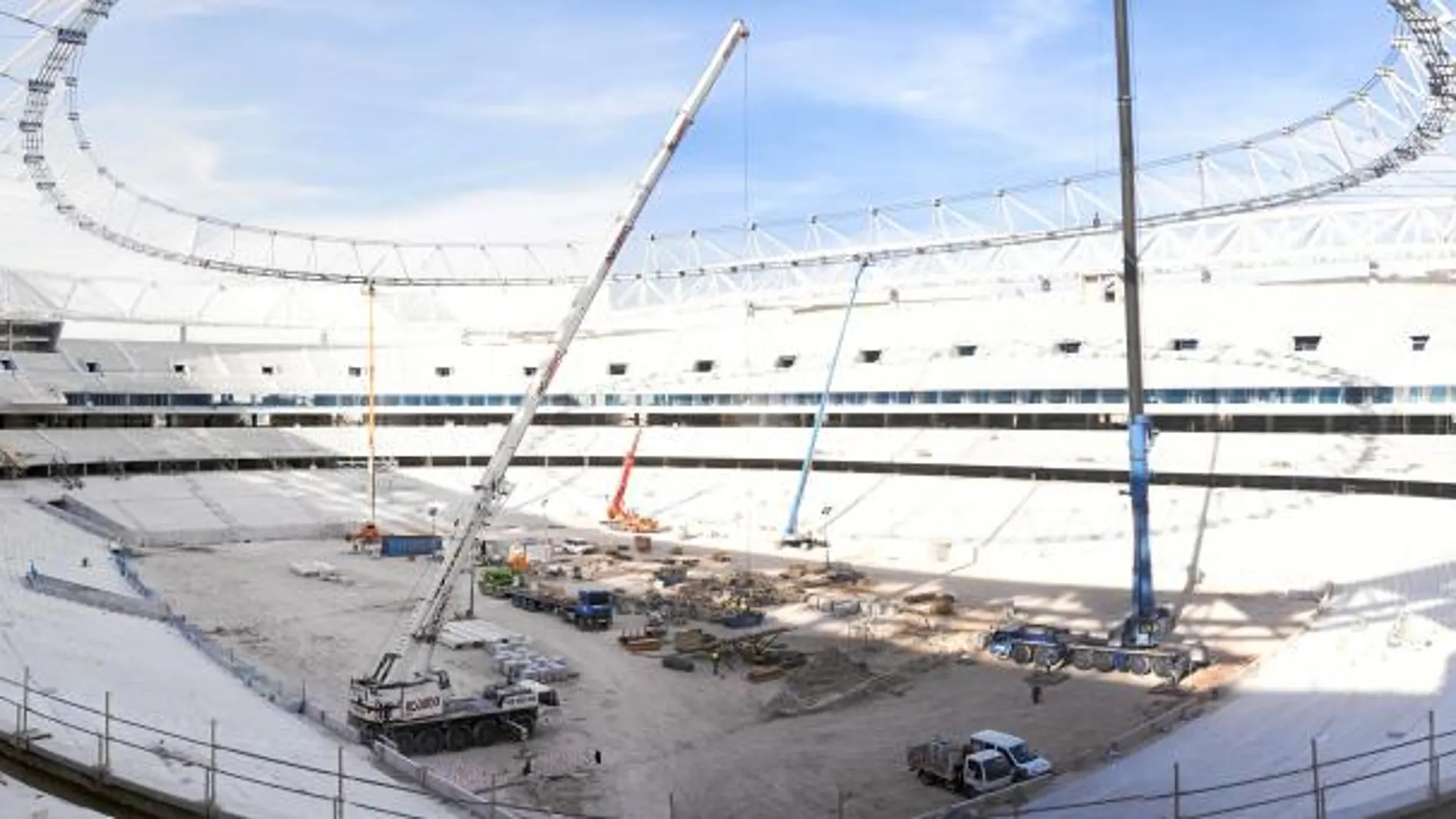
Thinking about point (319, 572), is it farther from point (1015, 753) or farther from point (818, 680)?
point (1015, 753)

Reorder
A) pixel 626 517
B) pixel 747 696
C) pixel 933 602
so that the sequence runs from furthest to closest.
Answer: pixel 626 517, pixel 933 602, pixel 747 696

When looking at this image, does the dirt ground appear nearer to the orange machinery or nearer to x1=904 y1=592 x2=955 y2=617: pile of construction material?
x1=904 y1=592 x2=955 y2=617: pile of construction material

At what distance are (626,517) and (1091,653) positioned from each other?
2636cm

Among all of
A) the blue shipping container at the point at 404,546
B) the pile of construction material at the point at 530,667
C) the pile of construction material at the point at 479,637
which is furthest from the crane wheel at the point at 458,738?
the blue shipping container at the point at 404,546

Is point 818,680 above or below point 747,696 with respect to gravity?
above

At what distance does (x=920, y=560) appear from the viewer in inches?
1460

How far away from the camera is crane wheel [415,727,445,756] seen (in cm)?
1825

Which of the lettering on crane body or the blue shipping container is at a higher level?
the blue shipping container

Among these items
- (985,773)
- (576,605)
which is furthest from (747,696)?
(576,605)

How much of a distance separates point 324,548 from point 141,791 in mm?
34873

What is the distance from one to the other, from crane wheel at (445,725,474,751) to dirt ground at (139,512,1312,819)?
12.9 inches

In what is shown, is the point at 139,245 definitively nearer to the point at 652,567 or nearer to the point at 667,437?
the point at 667,437

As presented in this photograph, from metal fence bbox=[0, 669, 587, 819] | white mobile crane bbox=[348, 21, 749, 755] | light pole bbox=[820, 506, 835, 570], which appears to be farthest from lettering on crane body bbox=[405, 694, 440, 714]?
light pole bbox=[820, 506, 835, 570]

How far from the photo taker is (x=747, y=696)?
72.4ft
